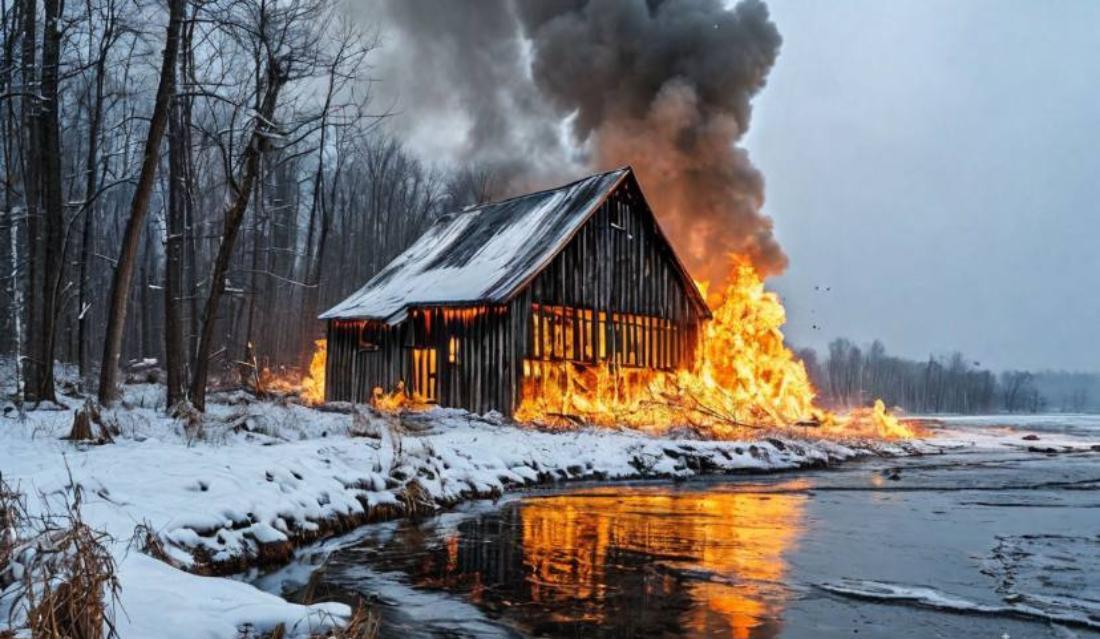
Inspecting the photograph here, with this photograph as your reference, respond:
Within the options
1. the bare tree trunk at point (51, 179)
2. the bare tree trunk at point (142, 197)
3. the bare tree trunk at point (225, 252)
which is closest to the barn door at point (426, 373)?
the bare tree trunk at point (225, 252)

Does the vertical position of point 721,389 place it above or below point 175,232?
below

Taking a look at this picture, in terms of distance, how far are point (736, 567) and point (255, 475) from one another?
5.57 meters

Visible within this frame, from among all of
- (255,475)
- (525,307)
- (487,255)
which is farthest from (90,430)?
(487,255)

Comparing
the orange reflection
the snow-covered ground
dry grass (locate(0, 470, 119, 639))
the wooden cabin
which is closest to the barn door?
the wooden cabin

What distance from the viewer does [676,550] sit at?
29.9ft

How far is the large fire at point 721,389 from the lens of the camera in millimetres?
23734

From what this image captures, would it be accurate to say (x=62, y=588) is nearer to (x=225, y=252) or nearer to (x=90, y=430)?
(x=90, y=430)

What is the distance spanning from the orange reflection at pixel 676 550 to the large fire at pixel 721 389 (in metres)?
9.11

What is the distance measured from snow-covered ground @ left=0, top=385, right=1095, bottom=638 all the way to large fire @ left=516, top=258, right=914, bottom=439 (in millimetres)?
3299

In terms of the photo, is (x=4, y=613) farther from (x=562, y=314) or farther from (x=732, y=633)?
(x=562, y=314)

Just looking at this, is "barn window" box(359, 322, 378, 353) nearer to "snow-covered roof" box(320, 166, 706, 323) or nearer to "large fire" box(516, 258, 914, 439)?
"snow-covered roof" box(320, 166, 706, 323)

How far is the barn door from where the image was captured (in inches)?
985

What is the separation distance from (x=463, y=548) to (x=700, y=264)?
2329 centimetres

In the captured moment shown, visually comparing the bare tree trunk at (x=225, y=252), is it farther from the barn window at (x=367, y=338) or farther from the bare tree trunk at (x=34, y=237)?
the barn window at (x=367, y=338)
